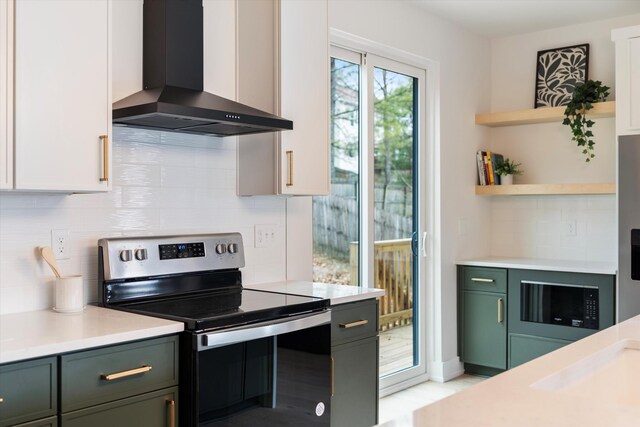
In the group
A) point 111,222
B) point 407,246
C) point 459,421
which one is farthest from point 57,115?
point 407,246

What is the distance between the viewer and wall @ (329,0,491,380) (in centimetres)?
448

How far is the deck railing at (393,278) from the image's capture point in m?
4.29

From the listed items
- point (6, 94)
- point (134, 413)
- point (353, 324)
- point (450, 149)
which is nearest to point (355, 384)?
point (353, 324)

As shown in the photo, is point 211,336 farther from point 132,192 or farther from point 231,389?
point 132,192

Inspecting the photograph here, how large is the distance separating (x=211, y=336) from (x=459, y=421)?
4.25 ft

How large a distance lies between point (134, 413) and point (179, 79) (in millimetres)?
1350

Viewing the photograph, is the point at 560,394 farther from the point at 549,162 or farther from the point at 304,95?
the point at 549,162

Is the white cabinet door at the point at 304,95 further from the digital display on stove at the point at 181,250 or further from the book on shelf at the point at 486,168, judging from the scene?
the book on shelf at the point at 486,168

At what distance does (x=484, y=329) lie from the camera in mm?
4781

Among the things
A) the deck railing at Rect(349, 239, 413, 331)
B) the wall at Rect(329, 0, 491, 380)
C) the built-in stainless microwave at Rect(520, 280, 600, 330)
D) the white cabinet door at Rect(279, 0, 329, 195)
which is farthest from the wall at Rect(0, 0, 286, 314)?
the built-in stainless microwave at Rect(520, 280, 600, 330)

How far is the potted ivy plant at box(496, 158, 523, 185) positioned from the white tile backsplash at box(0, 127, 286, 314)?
228 cm

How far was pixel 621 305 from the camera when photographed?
3961mm

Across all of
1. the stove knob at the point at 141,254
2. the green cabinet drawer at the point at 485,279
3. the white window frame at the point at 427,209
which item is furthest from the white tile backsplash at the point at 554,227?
the stove knob at the point at 141,254

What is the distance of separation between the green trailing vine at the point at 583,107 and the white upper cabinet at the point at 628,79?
1.41 feet
